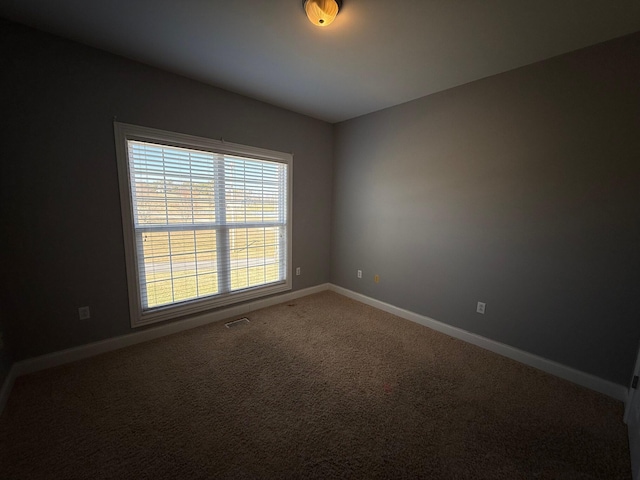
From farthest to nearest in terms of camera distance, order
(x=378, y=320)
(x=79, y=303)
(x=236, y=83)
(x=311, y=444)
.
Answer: (x=378, y=320)
(x=236, y=83)
(x=79, y=303)
(x=311, y=444)

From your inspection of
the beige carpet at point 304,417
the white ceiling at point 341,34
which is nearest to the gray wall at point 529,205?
the white ceiling at point 341,34

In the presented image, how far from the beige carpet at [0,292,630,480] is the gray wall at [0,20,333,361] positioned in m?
0.47

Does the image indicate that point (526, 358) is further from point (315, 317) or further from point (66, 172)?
point (66, 172)

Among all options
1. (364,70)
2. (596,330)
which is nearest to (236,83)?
(364,70)

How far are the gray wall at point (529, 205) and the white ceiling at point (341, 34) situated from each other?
293 millimetres

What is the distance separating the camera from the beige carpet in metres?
1.30

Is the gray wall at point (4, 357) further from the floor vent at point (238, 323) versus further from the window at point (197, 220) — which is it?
the floor vent at point (238, 323)

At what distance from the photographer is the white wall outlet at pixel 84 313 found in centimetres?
209

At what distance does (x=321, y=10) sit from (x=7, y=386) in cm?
318

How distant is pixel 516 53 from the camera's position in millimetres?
1904

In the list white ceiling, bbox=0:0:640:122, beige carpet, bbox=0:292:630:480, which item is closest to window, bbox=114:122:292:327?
beige carpet, bbox=0:292:630:480

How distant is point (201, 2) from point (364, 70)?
4.33 ft

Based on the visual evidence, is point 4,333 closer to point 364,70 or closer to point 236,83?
point 236,83

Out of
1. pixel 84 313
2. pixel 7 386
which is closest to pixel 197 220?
pixel 84 313
